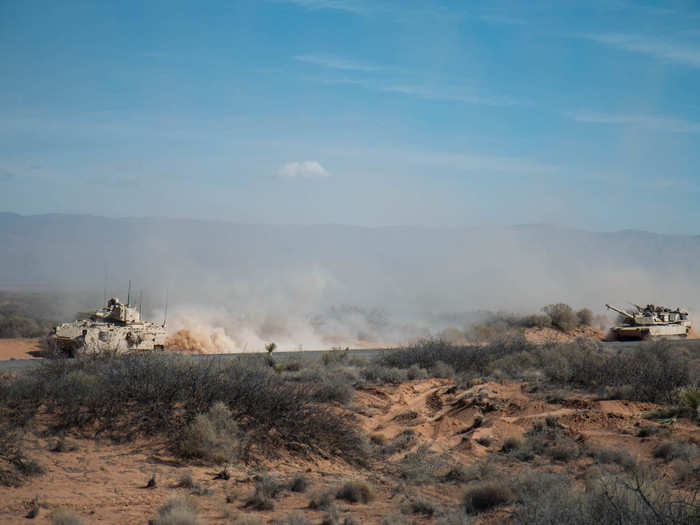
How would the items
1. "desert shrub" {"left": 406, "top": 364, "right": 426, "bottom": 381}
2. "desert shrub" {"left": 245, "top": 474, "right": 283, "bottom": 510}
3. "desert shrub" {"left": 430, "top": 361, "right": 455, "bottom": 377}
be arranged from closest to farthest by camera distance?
1. "desert shrub" {"left": 245, "top": 474, "right": 283, "bottom": 510}
2. "desert shrub" {"left": 406, "top": 364, "right": 426, "bottom": 381}
3. "desert shrub" {"left": 430, "top": 361, "right": 455, "bottom": 377}

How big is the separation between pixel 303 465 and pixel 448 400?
310 inches

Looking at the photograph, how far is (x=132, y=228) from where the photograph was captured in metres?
179

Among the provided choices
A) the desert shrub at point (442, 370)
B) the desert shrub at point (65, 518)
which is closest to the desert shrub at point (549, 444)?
the desert shrub at point (442, 370)

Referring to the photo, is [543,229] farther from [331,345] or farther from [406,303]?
[331,345]

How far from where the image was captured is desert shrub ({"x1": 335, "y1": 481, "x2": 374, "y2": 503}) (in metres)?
11.4

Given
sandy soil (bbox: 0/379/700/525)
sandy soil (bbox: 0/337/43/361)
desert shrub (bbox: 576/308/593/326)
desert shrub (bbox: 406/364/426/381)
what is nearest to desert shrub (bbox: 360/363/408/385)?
desert shrub (bbox: 406/364/426/381)

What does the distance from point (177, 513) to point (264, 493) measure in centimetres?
207

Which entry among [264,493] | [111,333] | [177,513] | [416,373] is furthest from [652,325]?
[177,513]

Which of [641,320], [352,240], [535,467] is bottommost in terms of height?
[535,467]

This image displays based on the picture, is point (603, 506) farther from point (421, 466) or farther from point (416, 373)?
point (416, 373)

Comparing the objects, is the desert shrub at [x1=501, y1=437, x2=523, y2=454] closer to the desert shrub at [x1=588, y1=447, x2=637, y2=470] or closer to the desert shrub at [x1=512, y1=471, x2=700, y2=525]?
the desert shrub at [x1=588, y1=447, x2=637, y2=470]

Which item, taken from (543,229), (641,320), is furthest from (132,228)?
(641,320)

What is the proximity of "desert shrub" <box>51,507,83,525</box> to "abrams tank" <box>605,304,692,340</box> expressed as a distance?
39.1m

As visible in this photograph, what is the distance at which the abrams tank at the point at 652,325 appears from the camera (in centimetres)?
4278
